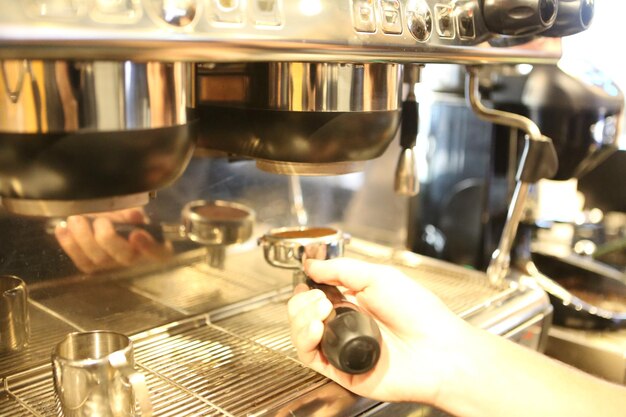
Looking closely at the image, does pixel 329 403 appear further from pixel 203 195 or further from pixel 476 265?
pixel 476 265

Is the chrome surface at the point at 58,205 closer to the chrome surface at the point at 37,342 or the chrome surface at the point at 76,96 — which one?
the chrome surface at the point at 76,96

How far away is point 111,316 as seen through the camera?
819 millimetres

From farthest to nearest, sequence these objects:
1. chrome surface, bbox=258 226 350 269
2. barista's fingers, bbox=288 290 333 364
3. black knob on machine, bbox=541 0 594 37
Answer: chrome surface, bbox=258 226 350 269 < black knob on machine, bbox=541 0 594 37 < barista's fingers, bbox=288 290 333 364

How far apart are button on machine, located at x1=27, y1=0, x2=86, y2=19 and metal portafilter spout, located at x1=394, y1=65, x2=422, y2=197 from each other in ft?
1.67

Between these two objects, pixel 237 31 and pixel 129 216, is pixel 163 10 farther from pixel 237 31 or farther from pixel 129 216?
pixel 129 216

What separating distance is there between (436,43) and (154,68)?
0.98 feet

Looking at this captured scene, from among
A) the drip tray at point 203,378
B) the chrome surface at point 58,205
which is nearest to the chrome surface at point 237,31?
the chrome surface at point 58,205

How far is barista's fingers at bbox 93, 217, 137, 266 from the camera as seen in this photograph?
81 centimetres

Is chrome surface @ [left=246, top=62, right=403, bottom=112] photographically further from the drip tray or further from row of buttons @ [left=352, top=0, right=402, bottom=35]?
the drip tray

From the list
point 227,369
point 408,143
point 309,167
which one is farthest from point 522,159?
point 227,369

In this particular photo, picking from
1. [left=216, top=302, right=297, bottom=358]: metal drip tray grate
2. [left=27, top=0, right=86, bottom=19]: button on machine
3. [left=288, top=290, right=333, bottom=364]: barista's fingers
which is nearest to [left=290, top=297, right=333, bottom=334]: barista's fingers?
[left=288, top=290, right=333, bottom=364]: barista's fingers

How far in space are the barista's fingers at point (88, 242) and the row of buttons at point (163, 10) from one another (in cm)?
38

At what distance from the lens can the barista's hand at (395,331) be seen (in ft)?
2.21

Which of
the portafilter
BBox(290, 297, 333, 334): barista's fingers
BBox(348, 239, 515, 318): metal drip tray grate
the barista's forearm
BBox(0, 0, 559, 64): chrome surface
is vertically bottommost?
BBox(348, 239, 515, 318): metal drip tray grate
